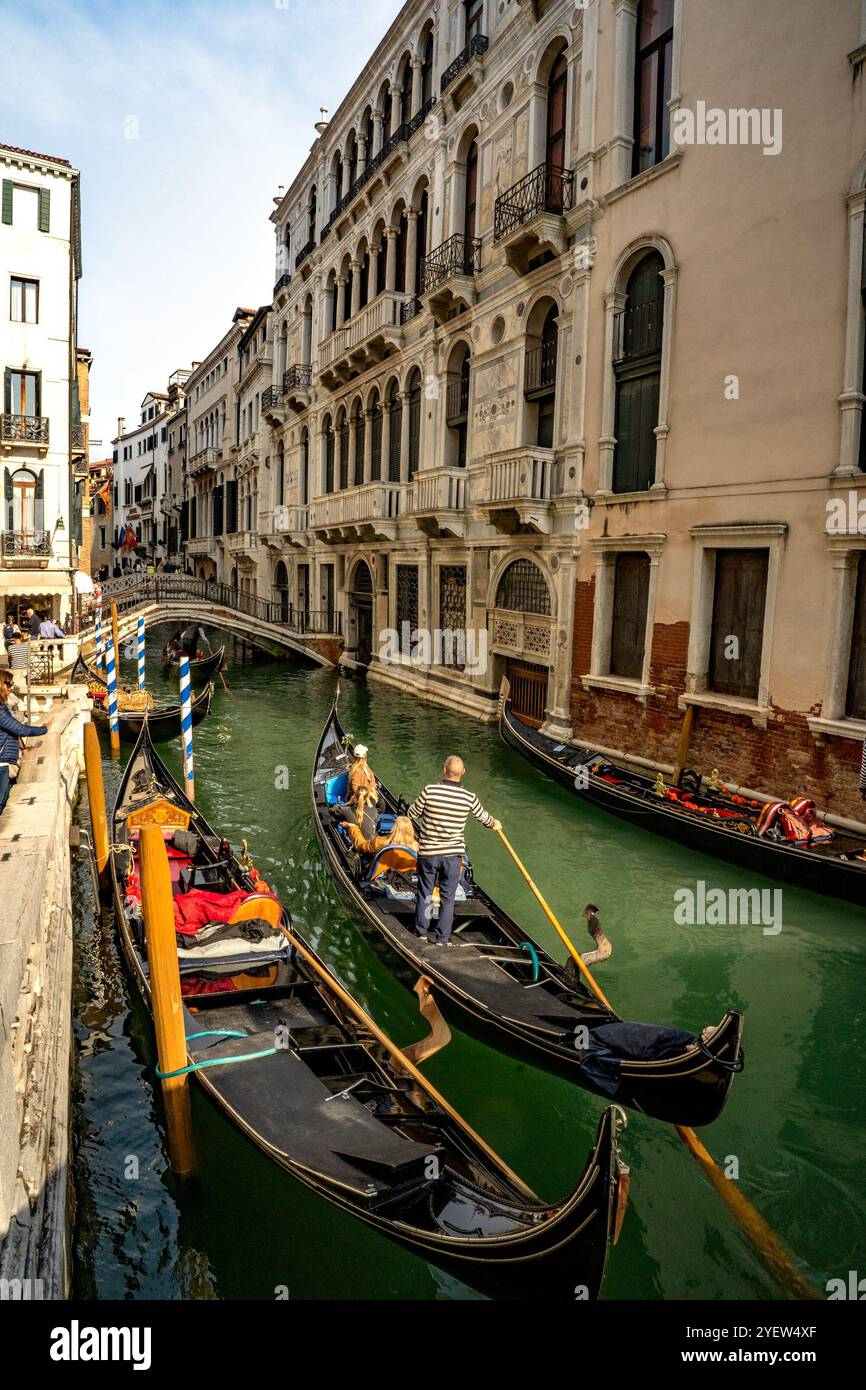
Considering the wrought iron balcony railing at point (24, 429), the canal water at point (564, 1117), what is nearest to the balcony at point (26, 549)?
the wrought iron balcony railing at point (24, 429)

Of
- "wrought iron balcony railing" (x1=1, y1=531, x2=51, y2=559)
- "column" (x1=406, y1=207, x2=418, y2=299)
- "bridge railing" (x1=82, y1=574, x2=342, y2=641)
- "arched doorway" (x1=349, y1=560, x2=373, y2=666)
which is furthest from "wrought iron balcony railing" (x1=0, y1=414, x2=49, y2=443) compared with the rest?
"column" (x1=406, y1=207, x2=418, y2=299)

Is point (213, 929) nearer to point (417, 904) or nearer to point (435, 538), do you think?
point (417, 904)

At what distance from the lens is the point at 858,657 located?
754 centimetres

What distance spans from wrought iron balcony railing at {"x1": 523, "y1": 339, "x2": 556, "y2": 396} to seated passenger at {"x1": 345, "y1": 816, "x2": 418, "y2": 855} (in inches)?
305

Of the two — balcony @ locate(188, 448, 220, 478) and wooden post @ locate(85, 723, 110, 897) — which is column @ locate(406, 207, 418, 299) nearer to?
wooden post @ locate(85, 723, 110, 897)

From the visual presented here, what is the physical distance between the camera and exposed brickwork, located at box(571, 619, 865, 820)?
7734 mm

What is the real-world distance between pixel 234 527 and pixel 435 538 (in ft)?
59.1

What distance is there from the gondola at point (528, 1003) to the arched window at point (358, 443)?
13.8 meters

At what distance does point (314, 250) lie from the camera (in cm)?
2191

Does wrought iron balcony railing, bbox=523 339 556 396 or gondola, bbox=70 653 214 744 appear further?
gondola, bbox=70 653 214 744

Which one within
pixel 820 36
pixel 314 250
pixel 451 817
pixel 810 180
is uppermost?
pixel 314 250

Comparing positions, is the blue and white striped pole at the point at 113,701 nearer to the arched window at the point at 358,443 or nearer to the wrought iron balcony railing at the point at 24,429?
the arched window at the point at 358,443
